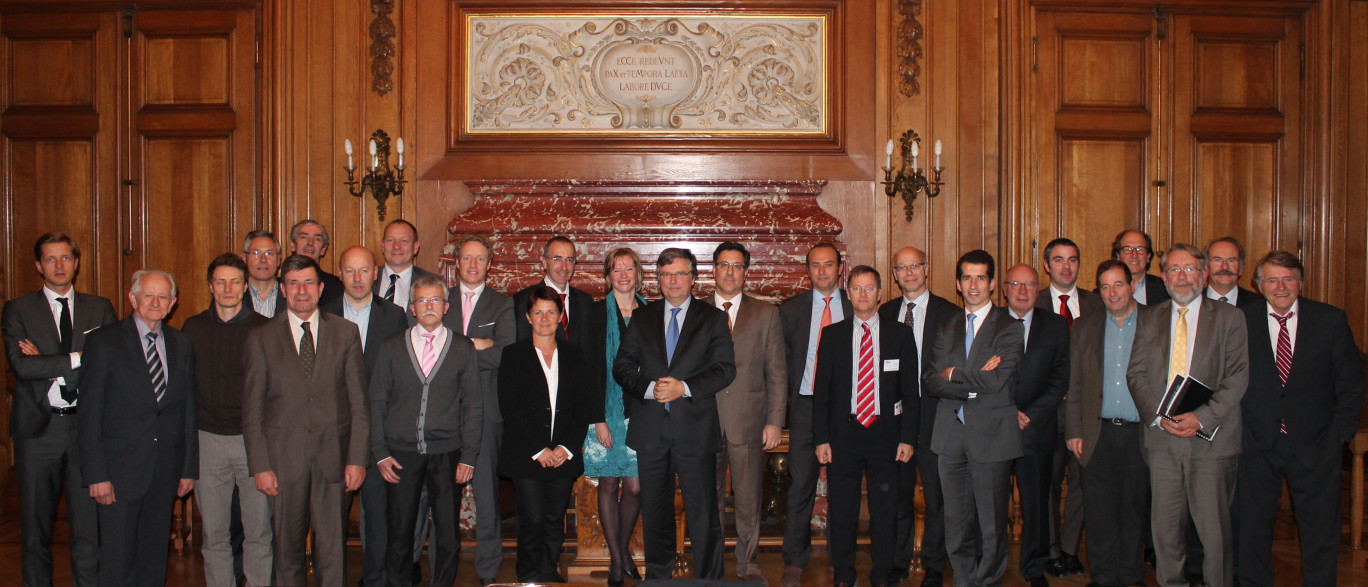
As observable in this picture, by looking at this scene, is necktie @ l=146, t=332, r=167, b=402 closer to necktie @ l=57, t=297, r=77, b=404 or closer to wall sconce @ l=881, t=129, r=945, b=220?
necktie @ l=57, t=297, r=77, b=404

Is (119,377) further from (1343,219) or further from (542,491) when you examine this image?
(1343,219)

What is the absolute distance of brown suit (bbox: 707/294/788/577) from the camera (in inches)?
170

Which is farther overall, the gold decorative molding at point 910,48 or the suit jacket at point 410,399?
the gold decorative molding at point 910,48

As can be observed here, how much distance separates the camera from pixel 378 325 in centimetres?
429

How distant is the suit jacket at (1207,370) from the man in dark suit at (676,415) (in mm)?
1722

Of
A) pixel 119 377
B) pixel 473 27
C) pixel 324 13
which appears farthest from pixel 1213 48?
pixel 119 377

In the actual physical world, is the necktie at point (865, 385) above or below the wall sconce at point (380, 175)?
below

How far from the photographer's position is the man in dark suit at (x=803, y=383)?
4.46 metres

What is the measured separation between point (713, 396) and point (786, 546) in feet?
2.82

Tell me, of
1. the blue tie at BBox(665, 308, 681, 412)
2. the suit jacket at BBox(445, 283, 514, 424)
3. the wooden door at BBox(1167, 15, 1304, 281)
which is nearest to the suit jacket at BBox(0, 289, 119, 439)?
the suit jacket at BBox(445, 283, 514, 424)

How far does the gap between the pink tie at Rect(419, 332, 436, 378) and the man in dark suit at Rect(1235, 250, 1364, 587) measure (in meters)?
3.44

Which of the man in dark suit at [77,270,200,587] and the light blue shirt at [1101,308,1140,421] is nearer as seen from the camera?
the man in dark suit at [77,270,200,587]

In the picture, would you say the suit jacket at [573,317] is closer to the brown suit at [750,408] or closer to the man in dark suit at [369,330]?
the man in dark suit at [369,330]

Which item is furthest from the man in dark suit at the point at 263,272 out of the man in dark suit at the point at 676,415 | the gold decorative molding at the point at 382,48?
the gold decorative molding at the point at 382,48
